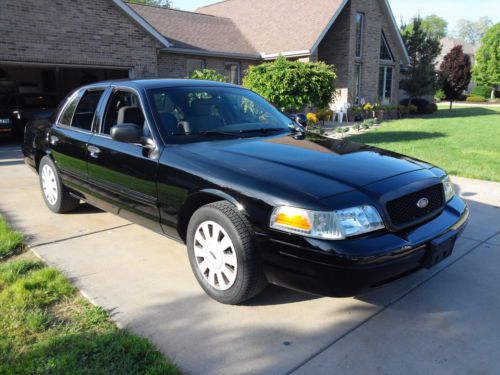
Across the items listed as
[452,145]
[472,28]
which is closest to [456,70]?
[452,145]

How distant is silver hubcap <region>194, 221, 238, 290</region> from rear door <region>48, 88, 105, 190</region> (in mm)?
1958

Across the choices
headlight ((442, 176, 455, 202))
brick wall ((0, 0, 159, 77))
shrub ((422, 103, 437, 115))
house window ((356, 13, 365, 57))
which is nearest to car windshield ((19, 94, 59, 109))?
brick wall ((0, 0, 159, 77))

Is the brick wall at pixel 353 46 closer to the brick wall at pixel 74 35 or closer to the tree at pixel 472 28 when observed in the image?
the brick wall at pixel 74 35

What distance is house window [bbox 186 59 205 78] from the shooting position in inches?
730

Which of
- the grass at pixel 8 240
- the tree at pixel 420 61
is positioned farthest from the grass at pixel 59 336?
the tree at pixel 420 61

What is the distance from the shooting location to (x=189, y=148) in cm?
363

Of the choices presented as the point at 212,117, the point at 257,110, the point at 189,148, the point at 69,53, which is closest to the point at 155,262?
the point at 189,148

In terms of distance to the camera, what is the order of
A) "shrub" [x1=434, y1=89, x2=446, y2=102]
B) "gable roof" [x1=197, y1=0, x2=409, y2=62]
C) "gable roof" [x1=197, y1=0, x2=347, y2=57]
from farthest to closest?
"shrub" [x1=434, y1=89, x2=446, y2=102] < "gable roof" [x1=197, y1=0, x2=347, y2=57] < "gable roof" [x1=197, y1=0, x2=409, y2=62]

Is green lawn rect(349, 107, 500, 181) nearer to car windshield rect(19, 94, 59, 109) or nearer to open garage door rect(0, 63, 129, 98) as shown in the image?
car windshield rect(19, 94, 59, 109)

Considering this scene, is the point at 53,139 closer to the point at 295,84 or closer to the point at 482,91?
the point at 295,84

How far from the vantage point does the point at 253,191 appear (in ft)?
9.87

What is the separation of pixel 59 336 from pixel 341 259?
188cm

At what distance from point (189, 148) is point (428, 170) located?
196 centimetres

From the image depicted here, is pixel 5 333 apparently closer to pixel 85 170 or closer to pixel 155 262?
pixel 155 262
